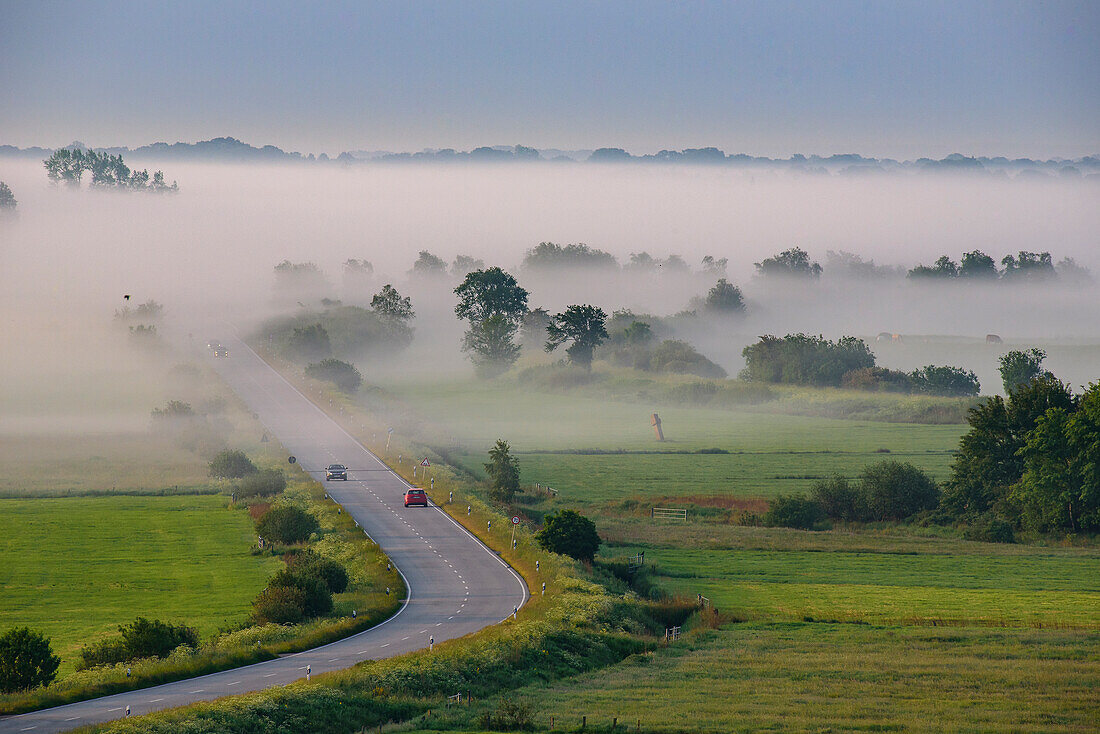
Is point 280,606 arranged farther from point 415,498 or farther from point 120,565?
point 415,498

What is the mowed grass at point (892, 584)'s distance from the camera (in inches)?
2309

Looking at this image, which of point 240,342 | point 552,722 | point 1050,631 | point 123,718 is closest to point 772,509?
point 1050,631

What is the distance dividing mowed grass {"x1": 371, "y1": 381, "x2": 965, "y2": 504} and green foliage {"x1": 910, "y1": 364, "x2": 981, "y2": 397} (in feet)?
74.0

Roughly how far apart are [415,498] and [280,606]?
31169 mm

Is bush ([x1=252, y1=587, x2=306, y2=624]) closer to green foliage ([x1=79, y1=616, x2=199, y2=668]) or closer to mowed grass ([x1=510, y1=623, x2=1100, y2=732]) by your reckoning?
green foliage ([x1=79, y1=616, x2=199, y2=668])

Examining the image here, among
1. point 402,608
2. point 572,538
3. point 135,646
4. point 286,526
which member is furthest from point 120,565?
point 572,538

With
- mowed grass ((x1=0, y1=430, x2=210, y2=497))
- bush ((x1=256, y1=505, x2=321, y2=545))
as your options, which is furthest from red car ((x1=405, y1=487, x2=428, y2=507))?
mowed grass ((x1=0, y1=430, x2=210, y2=497))

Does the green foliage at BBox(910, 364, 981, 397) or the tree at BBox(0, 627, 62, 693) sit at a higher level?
the green foliage at BBox(910, 364, 981, 397)

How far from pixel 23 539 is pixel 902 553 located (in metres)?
57.0

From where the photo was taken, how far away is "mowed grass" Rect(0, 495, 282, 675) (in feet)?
187

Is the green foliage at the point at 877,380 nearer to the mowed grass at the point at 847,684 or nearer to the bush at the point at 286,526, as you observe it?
the bush at the point at 286,526

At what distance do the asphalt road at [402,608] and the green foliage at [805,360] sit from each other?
263 ft

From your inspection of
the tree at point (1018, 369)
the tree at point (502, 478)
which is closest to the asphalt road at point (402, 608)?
the tree at point (502, 478)

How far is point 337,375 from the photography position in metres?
167
